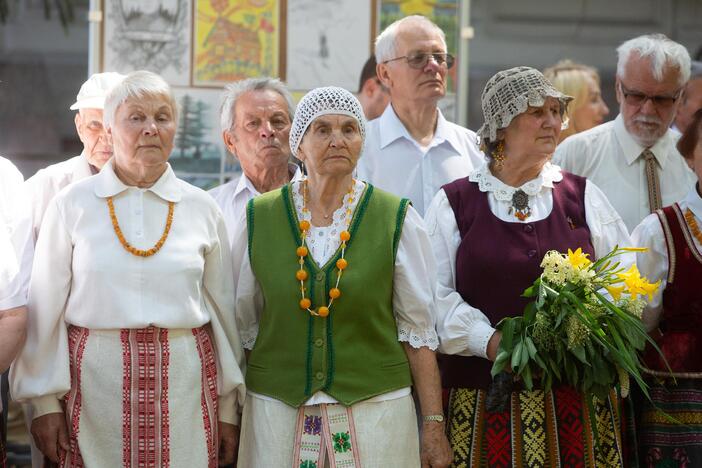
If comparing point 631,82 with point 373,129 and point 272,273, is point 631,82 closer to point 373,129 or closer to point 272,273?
point 373,129

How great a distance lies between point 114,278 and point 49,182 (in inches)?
37.9

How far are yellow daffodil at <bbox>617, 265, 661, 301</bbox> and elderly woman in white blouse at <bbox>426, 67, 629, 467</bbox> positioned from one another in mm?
262

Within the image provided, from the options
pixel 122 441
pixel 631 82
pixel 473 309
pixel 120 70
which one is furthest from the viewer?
pixel 120 70

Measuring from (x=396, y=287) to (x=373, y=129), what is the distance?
56.5 inches

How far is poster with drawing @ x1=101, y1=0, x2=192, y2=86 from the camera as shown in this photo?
5602mm

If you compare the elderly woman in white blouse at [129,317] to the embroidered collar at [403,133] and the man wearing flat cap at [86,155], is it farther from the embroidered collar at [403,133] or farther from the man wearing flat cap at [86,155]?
the embroidered collar at [403,133]

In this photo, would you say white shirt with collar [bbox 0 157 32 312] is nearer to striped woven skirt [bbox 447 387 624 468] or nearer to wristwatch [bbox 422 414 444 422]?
wristwatch [bbox 422 414 444 422]

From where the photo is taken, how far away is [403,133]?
5.15 meters

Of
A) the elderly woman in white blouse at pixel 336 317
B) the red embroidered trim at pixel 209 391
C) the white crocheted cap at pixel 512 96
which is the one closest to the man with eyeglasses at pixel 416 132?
the white crocheted cap at pixel 512 96

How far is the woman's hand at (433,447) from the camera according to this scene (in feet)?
13.2

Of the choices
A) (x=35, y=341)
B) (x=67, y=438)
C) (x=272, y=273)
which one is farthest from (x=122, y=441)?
(x=272, y=273)

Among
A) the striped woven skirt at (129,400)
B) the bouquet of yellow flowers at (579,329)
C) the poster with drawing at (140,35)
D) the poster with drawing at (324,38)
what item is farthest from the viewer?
the poster with drawing at (324,38)

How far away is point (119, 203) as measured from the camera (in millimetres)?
3979

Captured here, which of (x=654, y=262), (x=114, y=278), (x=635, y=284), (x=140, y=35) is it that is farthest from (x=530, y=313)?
(x=140, y=35)
